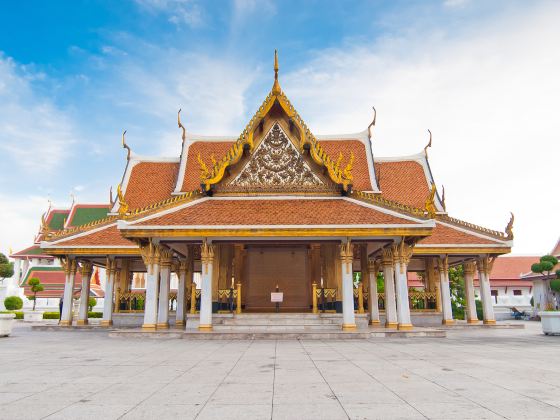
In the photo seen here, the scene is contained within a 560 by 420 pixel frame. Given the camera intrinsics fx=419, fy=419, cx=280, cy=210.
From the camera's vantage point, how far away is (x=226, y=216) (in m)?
13.5

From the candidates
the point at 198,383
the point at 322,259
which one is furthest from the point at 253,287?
the point at 198,383

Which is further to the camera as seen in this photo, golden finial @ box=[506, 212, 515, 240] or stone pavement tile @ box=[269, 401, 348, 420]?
golden finial @ box=[506, 212, 515, 240]

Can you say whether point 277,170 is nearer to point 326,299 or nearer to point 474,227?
point 326,299

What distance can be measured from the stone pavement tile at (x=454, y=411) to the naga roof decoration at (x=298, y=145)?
1071 cm

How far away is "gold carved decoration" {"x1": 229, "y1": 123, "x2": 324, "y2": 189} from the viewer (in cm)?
1505

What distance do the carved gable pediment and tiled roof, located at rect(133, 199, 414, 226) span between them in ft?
1.85

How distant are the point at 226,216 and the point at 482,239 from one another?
11959mm

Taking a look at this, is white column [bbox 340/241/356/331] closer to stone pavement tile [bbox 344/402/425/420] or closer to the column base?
the column base

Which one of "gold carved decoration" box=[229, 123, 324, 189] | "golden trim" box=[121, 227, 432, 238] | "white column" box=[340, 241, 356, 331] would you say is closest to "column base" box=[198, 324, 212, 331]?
"golden trim" box=[121, 227, 432, 238]

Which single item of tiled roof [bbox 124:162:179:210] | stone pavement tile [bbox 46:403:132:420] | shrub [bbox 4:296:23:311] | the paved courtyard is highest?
tiled roof [bbox 124:162:179:210]

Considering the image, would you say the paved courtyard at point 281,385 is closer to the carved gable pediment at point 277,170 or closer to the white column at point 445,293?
the carved gable pediment at point 277,170

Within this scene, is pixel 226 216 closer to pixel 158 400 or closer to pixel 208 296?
→ pixel 208 296

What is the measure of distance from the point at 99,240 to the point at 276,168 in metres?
8.57

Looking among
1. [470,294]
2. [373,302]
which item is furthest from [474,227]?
[373,302]
